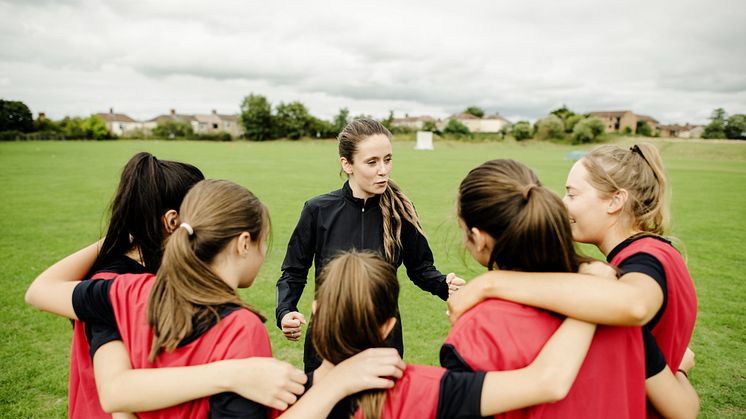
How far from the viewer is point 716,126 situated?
86.3m

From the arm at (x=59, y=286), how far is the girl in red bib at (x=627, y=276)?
161cm

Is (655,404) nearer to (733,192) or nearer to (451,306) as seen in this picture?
(451,306)

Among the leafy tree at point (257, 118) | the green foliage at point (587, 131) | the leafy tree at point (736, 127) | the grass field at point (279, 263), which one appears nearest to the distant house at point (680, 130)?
the leafy tree at point (736, 127)

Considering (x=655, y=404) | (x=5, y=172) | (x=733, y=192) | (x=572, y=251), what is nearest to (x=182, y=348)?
(x=572, y=251)

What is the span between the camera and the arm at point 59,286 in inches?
73.0

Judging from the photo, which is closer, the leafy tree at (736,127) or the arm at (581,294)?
the arm at (581,294)

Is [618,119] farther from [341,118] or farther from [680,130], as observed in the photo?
[341,118]

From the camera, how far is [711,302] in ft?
22.8

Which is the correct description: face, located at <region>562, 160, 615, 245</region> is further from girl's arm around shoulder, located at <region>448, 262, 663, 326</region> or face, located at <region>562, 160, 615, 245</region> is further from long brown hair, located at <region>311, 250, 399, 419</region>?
long brown hair, located at <region>311, 250, 399, 419</region>

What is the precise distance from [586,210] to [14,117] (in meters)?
95.5

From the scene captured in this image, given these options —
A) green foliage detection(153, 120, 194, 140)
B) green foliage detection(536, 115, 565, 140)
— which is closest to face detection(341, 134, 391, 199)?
green foliage detection(536, 115, 565, 140)

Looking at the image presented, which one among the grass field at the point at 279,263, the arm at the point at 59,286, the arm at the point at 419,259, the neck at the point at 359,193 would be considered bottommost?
the grass field at the point at 279,263

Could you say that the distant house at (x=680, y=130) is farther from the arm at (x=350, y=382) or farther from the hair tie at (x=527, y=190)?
the arm at (x=350, y=382)

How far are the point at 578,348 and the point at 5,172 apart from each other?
28952 mm
